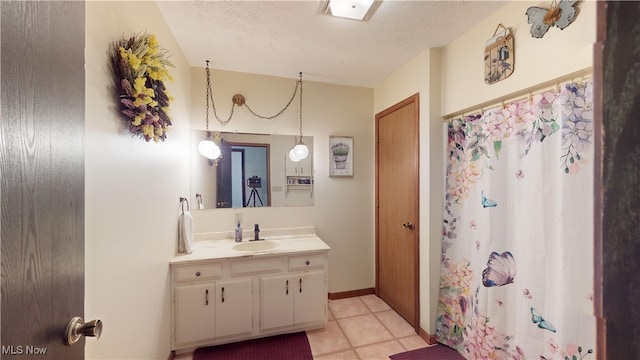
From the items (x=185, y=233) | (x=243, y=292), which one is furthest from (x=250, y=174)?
(x=243, y=292)

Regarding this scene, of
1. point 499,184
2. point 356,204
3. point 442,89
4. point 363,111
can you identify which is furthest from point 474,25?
point 356,204

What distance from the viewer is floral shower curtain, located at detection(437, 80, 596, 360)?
1.25m

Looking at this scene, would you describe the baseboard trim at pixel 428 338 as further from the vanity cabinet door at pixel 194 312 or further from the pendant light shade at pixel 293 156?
the pendant light shade at pixel 293 156

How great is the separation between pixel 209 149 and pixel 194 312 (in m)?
1.34

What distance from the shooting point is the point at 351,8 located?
1557 millimetres

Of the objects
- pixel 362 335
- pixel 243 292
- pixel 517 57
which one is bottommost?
pixel 362 335

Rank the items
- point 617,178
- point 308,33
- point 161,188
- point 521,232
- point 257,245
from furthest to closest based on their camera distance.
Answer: point 257,245
point 308,33
point 161,188
point 521,232
point 617,178

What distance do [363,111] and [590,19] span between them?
1864mm

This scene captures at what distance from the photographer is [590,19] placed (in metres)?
1.18

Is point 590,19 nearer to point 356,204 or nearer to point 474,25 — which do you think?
point 474,25

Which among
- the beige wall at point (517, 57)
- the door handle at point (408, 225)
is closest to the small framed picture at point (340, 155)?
the door handle at point (408, 225)

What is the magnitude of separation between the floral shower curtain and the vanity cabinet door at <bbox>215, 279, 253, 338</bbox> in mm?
1529

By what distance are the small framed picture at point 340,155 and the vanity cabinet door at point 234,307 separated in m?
1.39

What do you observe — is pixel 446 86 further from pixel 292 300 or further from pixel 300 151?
pixel 292 300
